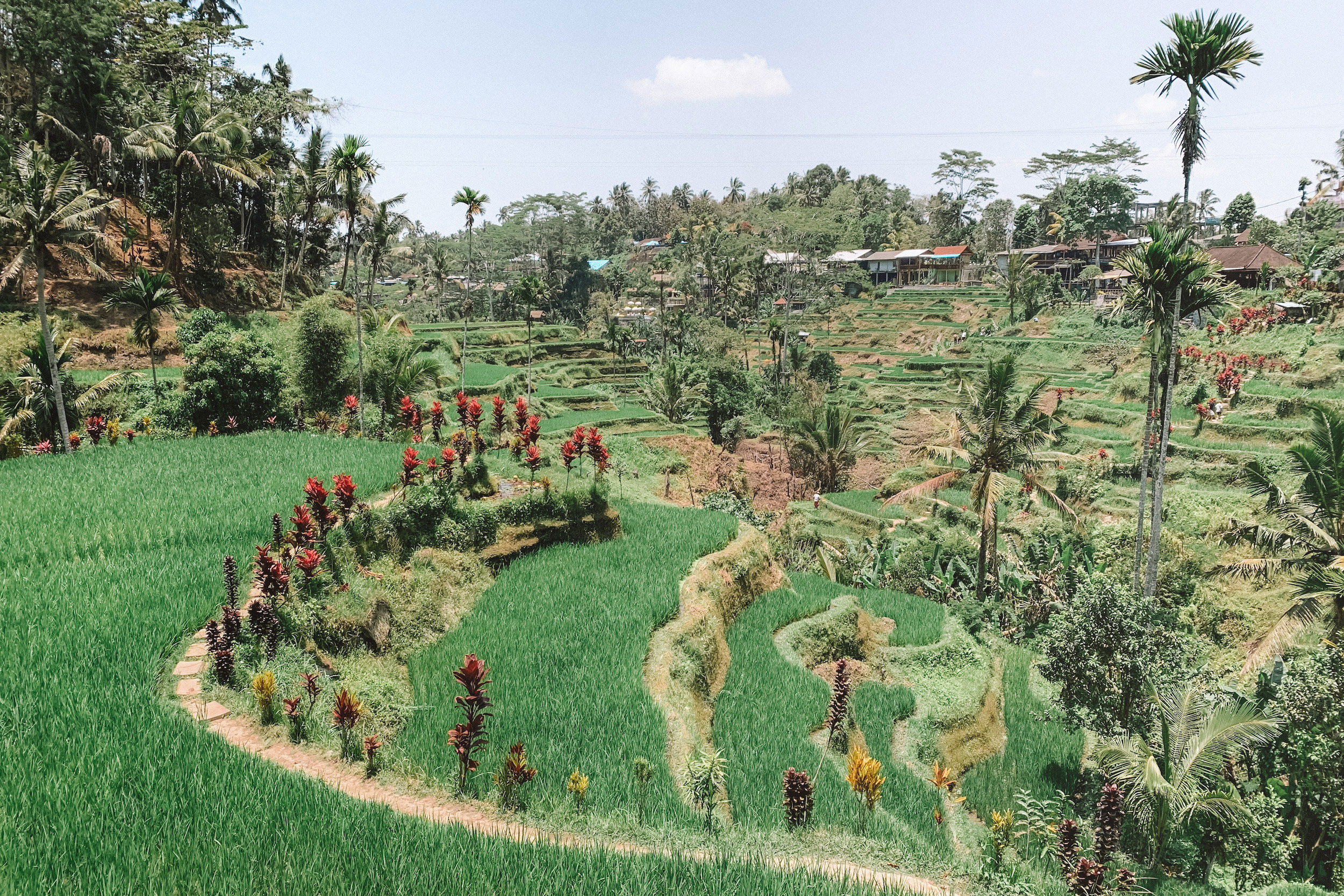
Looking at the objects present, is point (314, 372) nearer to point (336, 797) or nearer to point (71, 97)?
point (71, 97)

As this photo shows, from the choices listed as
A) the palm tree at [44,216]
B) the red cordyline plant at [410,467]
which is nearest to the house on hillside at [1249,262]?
the red cordyline plant at [410,467]

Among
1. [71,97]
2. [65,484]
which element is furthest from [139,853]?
[71,97]

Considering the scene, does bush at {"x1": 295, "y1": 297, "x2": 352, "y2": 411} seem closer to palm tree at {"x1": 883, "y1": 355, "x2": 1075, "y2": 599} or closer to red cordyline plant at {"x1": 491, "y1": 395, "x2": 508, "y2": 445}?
red cordyline plant at {"x1": 491, "y1": 395, "x2": 508, "y2": 445}

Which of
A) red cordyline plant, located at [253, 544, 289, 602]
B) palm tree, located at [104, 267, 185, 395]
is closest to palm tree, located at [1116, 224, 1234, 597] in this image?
red cordyline plant, located at [253, 544, 289, 602]

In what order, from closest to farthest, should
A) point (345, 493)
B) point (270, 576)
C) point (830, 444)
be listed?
point (270, 576), point (345, 493), point (830, 444)

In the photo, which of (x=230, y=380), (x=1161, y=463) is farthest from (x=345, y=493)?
(x=1161, y=463)

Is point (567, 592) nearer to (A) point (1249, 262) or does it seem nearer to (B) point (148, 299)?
(B) point (148, 299)
